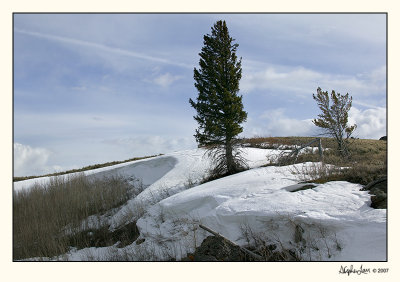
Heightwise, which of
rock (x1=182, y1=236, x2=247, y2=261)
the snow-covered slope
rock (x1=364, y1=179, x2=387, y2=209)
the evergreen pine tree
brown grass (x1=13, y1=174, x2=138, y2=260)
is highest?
the evergreen pine tree

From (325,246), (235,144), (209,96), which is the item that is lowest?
(325,246)

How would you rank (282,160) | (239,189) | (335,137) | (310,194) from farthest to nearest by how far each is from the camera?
(335,137) → (282,160) → (239,189) → (310,194)

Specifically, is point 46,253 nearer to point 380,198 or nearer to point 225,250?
point 225,250

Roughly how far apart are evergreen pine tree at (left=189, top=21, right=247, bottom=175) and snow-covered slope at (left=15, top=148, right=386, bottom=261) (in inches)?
184

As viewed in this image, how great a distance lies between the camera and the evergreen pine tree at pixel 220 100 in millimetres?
15172

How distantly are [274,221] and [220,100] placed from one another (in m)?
9.96

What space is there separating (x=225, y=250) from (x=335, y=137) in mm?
13710

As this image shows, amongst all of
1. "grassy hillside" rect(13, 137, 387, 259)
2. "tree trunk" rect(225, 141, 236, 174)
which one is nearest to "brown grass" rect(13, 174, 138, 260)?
"grassy hillside" rect(13, 137, 387, 259)

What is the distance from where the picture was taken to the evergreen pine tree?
15.2 metres

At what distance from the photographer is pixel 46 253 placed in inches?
366

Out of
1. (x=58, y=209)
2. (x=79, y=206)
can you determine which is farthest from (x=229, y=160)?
(x=58, y=209)

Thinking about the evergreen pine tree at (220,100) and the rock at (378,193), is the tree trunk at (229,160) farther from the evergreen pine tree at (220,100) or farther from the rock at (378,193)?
the rock at (378,193)

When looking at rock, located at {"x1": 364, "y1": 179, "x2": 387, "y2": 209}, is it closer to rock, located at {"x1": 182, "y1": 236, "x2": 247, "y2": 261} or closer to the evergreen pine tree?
rock, located at {"x1": 182, "y1": 236, "x2": 247, "y2": 261}

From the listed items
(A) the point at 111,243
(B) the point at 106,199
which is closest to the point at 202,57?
(B) the point at 106,199
